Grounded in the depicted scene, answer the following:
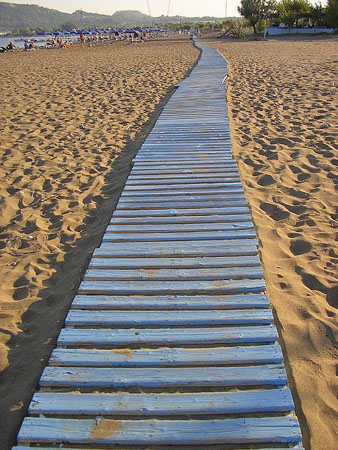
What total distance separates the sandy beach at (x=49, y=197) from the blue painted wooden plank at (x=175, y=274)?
245 mm

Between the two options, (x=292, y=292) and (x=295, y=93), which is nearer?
(x=292, y=292)

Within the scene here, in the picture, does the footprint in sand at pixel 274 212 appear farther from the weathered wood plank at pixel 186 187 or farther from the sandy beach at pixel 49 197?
the sandy beach at pixel 49 197

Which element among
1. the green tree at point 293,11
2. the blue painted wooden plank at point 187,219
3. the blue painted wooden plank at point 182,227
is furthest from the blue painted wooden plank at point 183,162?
the green tree at point 293,11

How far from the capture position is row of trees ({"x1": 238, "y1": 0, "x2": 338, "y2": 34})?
30.4 metres

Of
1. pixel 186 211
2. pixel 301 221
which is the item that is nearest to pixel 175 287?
pixel 186 211

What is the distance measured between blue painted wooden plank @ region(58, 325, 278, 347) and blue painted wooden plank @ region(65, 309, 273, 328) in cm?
5

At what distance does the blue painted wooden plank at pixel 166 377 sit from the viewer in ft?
6.63

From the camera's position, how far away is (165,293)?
2664 mm

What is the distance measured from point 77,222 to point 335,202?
8.58ft

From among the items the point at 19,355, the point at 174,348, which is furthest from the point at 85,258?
the point at 174,348

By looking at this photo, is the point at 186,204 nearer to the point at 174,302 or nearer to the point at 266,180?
the point at 266,180

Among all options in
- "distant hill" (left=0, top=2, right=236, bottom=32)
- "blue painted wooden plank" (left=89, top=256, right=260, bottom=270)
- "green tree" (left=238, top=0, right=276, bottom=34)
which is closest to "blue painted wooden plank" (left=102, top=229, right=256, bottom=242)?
"blue painted wooden plank" (left=89, top=256, right=260, bottom=270)

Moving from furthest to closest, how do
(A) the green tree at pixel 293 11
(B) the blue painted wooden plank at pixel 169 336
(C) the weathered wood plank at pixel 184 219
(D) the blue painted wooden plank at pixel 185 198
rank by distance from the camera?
(A) the green tree at pixel 293 11, (D) the blue painted wooden plank at pixel 185 198, (C) the weathered wood plank at pixel 184 219, (B) the blue painted wooden plank at pixel 169 336

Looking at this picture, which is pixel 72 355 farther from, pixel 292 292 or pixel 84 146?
pixel 84 146
